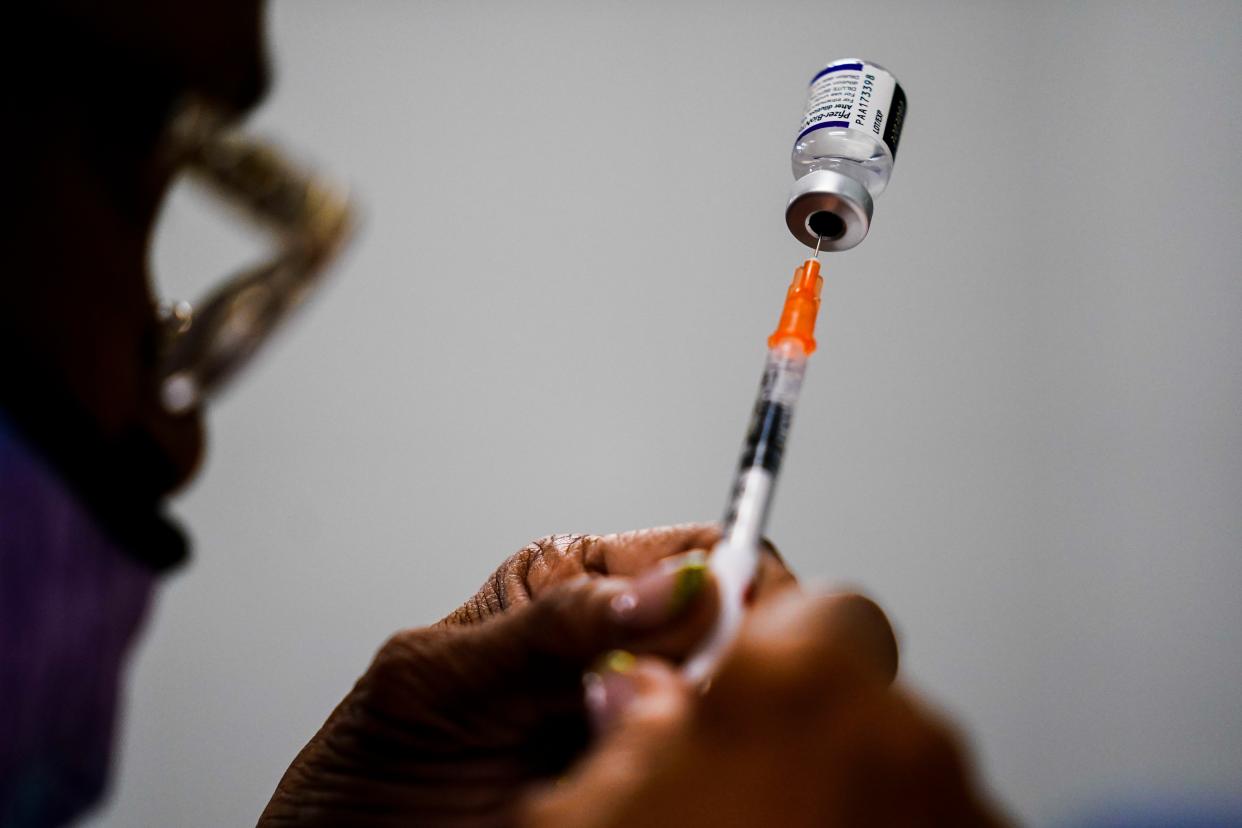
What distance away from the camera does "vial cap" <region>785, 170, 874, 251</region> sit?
731mm

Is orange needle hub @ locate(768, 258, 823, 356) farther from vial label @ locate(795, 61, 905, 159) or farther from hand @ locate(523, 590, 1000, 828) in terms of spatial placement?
hand @ locate(523, 590, 1000, 828)

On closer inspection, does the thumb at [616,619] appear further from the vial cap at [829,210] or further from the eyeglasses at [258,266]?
the vial cap at [829,210]

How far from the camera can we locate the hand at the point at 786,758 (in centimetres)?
35

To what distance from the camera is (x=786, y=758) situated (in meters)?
0.36

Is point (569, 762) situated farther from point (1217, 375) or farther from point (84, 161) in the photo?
point (1217, 375)

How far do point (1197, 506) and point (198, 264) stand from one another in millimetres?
1684

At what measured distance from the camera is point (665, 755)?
372mm

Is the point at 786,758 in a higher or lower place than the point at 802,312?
lower

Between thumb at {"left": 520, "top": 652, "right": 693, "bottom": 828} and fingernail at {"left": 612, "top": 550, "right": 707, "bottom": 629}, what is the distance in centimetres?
2

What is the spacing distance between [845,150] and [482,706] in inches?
21.8

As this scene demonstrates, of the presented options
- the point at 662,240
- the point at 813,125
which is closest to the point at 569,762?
the point at 813,125

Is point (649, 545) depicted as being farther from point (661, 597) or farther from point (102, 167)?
point (102, 167)

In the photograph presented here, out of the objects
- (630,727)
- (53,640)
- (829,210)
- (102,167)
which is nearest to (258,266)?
(102,167)

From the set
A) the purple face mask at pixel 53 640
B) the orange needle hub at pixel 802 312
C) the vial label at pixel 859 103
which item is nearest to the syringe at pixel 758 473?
the orange needle hub at pixel 802 312
